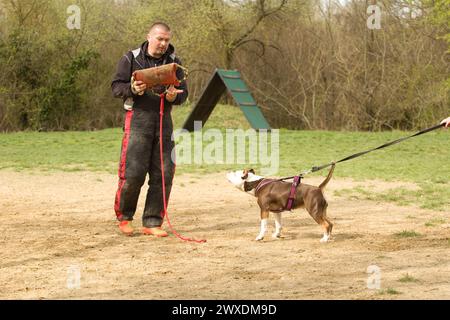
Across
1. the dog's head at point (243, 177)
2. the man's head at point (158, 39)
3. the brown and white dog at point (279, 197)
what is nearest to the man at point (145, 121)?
the man's head at point (158, 39)

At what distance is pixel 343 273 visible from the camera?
21.8 ft

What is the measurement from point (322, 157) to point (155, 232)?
32.3ft

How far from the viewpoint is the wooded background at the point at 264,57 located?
92.6 ft

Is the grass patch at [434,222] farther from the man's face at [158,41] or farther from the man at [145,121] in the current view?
the man's face at [158,41]

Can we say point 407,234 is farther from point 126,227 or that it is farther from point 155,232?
point 126,227

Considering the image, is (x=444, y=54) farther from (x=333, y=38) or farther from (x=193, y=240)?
(x=193, y=240)

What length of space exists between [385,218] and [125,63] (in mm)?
3668

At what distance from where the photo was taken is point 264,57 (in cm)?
3366

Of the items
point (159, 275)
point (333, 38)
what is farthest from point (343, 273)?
point (333, 38)

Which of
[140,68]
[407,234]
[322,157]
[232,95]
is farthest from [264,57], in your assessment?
[407,234]

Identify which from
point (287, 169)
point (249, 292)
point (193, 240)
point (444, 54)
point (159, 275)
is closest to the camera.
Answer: point (249, 292)

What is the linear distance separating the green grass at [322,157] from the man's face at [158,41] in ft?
14.5

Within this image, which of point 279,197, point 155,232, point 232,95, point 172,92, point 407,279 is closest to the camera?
point 407,279

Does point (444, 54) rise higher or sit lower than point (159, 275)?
higher
